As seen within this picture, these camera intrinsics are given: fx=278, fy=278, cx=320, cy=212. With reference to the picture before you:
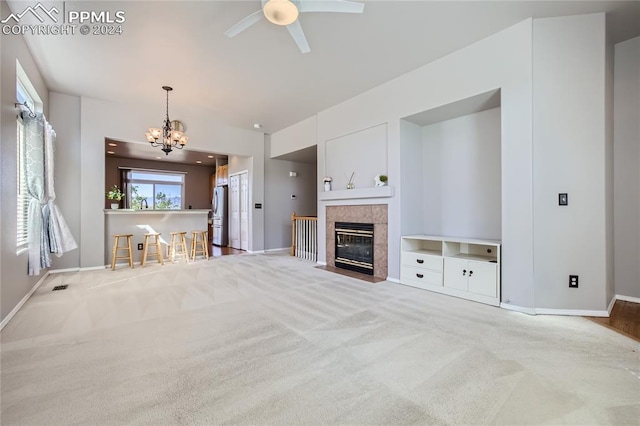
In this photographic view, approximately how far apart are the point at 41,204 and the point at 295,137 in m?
4.55

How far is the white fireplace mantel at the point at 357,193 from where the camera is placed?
4.30 metres

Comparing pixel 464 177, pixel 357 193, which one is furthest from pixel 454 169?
pixel 357 193

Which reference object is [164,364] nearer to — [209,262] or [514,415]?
[514,415]

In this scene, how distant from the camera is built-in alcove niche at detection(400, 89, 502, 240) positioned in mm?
3756

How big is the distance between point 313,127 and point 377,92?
1.87 metres

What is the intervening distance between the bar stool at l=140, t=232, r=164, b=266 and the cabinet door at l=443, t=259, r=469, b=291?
206 inches

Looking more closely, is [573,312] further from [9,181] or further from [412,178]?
[9,181]

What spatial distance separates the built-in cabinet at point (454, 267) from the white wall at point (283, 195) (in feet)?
13.6

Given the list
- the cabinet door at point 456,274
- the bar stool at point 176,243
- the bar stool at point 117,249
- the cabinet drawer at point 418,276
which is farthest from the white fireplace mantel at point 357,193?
the bar stool at point 117,249

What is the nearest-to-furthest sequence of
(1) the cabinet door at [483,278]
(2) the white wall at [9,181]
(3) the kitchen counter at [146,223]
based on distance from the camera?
(2) the white wall at [9,181], (1) the cabinet door at [483,278], (3) the kitchen counter at [146,223]

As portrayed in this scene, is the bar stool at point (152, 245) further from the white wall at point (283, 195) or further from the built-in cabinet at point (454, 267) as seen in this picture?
the built-in cabinet at point (454, 267)

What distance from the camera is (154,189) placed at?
9.75 meters

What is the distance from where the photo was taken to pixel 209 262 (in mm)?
5781

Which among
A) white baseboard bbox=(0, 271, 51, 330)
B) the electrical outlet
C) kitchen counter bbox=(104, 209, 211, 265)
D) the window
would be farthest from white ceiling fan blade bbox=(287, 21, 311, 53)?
the window
